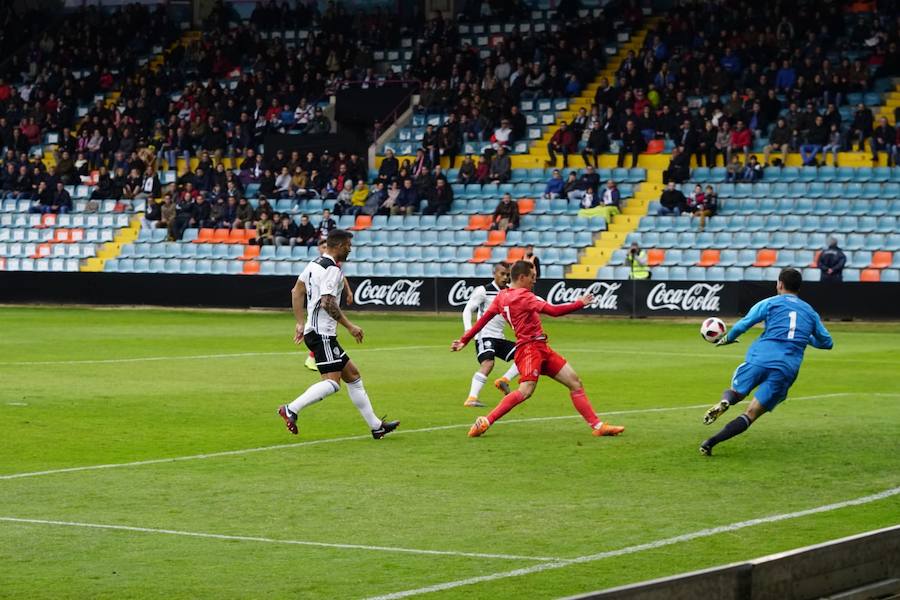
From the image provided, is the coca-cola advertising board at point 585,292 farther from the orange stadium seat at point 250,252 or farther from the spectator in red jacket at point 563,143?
the spectator in red jacket at point 563,143

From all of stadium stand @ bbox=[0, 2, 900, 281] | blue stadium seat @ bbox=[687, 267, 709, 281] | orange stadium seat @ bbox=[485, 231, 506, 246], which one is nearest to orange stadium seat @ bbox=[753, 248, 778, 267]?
stadium stand @ bbox=[0, 2, 900, 281]

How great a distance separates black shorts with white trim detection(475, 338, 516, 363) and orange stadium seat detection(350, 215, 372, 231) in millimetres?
24916

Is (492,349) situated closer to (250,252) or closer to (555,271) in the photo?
(555,271)

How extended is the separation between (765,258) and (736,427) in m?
25.8

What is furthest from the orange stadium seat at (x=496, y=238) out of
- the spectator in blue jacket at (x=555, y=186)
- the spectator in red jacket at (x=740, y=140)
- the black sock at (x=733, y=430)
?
the black sock at (x=733, y=430)


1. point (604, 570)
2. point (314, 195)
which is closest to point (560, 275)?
point (314, 195)

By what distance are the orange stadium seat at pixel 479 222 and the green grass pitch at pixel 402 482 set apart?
19152 mm

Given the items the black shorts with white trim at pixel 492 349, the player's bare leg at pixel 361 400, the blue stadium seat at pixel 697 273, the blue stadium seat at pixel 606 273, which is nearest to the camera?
the player's bare leg at pixel 361 400

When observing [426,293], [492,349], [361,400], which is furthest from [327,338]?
[426,293]

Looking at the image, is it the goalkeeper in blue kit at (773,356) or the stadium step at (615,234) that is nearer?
the goalkeeper in blue kit at (773,356)

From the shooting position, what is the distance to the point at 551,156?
43.8m

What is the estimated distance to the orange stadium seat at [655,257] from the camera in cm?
3962

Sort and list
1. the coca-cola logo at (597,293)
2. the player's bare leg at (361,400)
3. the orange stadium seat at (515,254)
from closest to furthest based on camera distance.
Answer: the player's bare leg at (361,400) < the coca-cola logo at (597,293) < the orange stadium seat at (515,254)

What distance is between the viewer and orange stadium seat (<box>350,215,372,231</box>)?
43719mm
